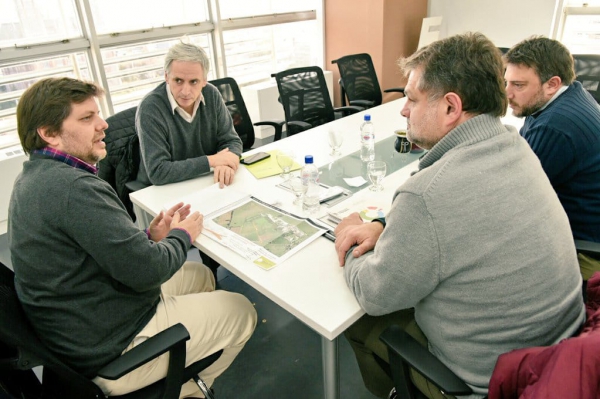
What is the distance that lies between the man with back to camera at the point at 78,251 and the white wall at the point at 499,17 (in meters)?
3.83

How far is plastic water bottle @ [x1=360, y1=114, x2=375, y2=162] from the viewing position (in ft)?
7.40

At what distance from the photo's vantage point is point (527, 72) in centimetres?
186

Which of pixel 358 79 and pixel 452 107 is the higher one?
pixel 452 107

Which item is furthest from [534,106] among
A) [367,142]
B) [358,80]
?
[358,80]

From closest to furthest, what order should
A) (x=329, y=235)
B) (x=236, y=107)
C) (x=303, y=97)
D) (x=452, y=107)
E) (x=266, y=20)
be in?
(x=452, y=107)
(x=329, y=235)
(x=236, y=107)
(x=303, y=97)
(x=266, y=20)

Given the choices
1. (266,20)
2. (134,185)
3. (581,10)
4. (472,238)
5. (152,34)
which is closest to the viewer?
(472,238)

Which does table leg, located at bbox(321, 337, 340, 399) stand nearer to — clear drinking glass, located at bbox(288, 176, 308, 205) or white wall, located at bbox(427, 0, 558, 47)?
clear drinking glass, located at bbox(288, 176, 308, 205)

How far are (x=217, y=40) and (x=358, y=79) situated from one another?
146 centimetres

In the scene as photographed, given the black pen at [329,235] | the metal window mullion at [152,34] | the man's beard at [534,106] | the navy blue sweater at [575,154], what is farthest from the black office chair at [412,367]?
the metal window mullion at [152,34]

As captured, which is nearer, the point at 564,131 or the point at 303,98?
the point at 564,131

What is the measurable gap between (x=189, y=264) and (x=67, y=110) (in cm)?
84

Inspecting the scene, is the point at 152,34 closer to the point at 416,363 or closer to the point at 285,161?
the point at 285,161

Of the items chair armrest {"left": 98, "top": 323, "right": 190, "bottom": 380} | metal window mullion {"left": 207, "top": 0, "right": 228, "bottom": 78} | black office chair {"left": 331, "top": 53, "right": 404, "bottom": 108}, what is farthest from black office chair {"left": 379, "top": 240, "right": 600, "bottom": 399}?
metal window mullion {"left": 207, "top": 0, "right": 228, "bottom": 78}

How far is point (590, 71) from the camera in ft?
10.5
